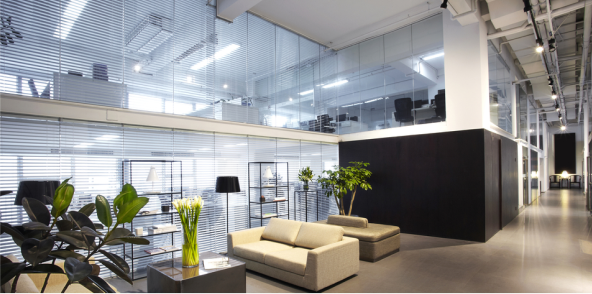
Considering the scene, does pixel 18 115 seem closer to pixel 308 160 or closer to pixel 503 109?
pixel 308 160

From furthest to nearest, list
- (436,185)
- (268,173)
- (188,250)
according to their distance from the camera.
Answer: (436,185) → (268,173) → (188,250)

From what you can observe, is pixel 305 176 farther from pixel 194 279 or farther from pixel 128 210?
pixel 128 210

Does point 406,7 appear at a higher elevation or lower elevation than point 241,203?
higher

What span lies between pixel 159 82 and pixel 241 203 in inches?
112

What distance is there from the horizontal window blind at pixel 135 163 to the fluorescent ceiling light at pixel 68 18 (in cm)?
131

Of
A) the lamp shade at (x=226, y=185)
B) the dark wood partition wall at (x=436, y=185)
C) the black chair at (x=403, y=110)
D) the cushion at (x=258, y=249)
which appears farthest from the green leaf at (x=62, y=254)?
the black chair at (x=403, y=110)

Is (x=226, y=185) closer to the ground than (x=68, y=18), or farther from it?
closer to the ground

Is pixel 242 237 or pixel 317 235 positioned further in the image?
pixel 242 237

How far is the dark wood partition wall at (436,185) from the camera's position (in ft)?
22.4

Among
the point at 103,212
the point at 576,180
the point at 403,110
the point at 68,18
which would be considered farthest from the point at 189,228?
the point at 576,180

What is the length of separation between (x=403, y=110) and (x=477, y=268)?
4.20m

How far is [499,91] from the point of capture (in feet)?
28.0

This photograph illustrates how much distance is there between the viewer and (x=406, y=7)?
7.54 m

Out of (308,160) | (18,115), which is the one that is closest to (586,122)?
(308,160)
